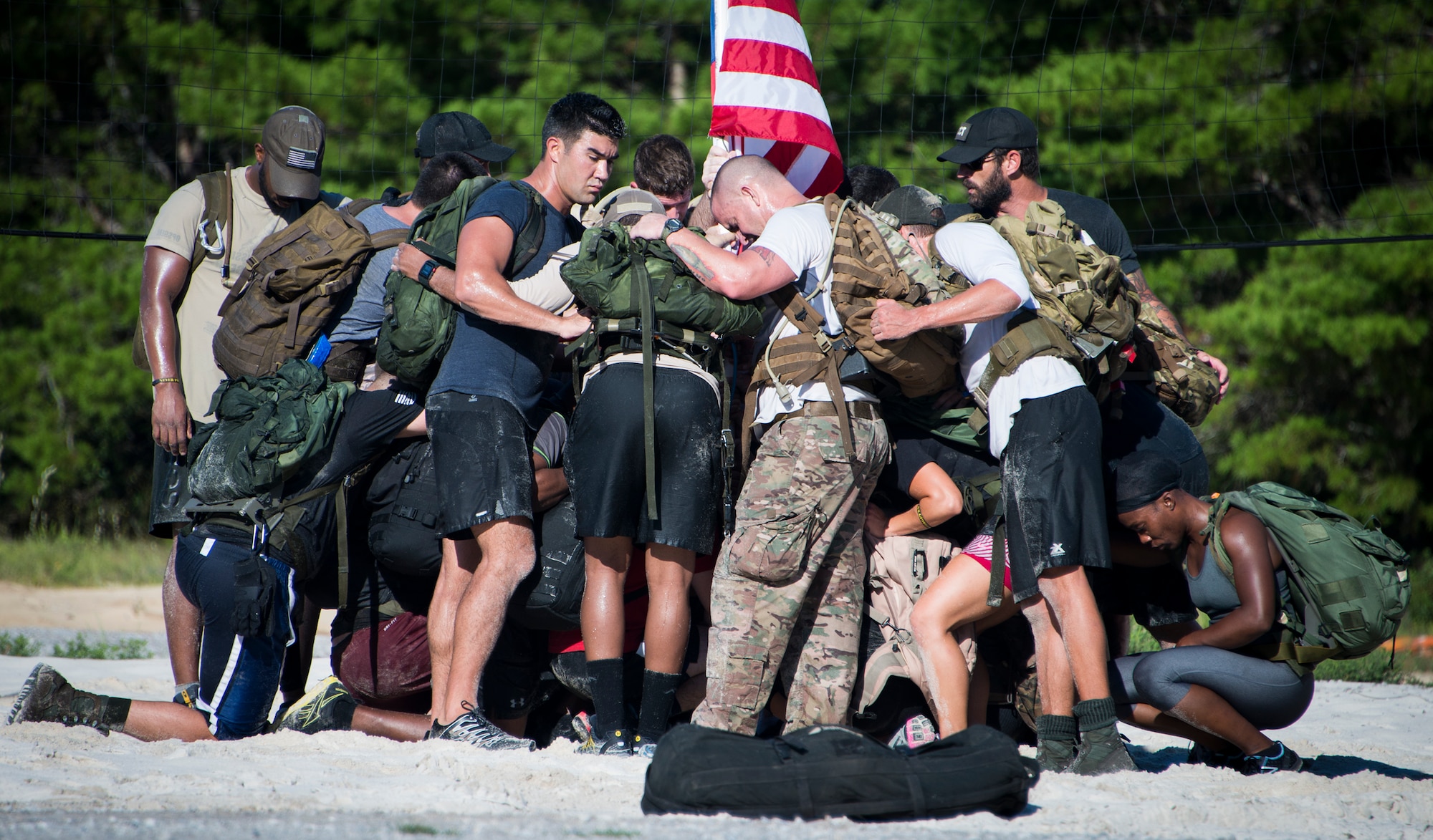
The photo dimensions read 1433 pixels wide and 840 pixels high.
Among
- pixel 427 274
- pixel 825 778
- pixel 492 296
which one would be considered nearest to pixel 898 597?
pixel 825 778

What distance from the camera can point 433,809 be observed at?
2998 mm

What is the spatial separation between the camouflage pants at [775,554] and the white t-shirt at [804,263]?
8 centimetres

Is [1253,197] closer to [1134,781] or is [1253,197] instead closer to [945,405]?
Answer: [945,405]

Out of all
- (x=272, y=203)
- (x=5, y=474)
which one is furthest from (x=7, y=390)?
(x=272, y=203)

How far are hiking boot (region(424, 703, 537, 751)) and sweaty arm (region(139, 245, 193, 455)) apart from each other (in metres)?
1.70

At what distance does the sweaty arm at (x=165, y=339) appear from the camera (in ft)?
15.2

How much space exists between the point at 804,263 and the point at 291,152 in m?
2.32

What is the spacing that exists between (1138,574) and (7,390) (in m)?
13.1

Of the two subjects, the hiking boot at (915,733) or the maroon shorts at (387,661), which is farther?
the maroon shorts at (387,661)

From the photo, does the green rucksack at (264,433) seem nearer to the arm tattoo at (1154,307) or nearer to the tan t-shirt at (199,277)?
the tan t-shirt at (199,277)

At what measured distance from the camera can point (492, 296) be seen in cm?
395

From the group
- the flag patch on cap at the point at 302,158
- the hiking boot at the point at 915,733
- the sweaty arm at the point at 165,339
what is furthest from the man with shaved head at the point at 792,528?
the sweaty arm at the point at 165,339

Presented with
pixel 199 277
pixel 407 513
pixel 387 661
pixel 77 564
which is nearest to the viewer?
pixel 407 513

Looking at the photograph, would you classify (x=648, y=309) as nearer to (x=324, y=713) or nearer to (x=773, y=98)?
(x=773, y=98)
